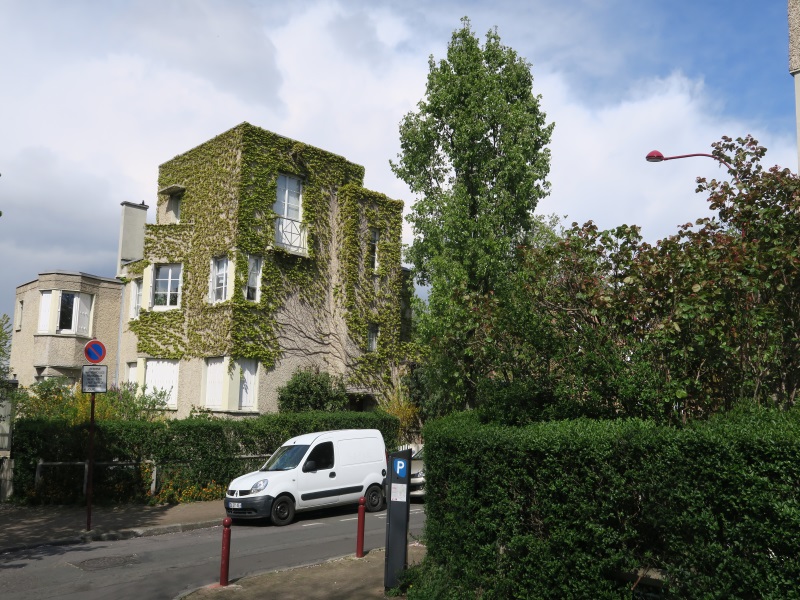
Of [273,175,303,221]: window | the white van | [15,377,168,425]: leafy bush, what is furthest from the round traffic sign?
[273,175,303,221]: window

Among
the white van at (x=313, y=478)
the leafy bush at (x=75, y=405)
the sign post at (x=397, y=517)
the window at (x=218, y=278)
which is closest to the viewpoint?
the sign post at (x=397, y=517)

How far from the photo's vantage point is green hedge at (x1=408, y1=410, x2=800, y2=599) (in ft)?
17.0

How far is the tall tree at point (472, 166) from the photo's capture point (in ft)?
70.1

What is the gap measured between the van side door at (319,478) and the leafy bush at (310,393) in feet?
29.6

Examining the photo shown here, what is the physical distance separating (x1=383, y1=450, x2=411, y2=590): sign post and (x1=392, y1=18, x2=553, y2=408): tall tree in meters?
11.8

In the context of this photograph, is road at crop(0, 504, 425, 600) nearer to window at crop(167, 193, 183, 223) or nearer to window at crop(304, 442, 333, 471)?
window at crop(304, 442, 333, 471)

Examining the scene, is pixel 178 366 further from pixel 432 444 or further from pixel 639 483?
pixel 639 483

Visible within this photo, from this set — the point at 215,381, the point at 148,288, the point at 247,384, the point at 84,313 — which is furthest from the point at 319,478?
the point at 84,313

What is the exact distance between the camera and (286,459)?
15.5m

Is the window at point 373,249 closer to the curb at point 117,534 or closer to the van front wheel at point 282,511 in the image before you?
the van front wheel at point 282,511

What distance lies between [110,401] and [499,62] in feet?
52.1

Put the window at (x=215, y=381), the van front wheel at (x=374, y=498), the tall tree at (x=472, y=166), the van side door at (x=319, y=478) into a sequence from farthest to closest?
the window at (x=215, y=381) < the tall tree at (x=472, y=166) < the van front wheel at (x=374, y=498) < the van side door at (x=319, y=478)

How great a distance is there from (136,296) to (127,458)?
11771mm

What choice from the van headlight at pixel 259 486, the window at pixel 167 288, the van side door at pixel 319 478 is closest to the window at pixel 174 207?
the window at pixel 167 288
